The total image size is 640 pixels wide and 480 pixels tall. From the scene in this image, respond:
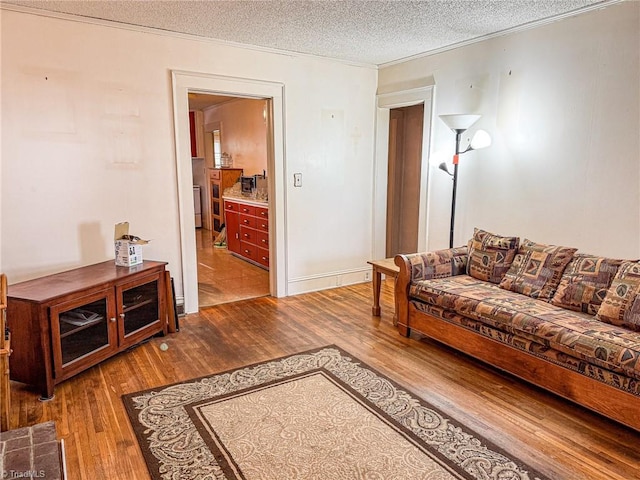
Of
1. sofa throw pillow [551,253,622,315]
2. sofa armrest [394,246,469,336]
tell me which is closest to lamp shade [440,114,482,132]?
sofa armrest [394,246,469,336]

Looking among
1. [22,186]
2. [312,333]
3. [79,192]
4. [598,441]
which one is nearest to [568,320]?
[598,441]

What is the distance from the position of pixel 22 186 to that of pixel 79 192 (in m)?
0.38

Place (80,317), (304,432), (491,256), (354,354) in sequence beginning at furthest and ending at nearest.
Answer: (491,256), (354,354), (80,317), (304,432)

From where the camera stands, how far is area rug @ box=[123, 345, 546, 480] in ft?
6.84

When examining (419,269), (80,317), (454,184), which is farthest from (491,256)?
(80,317)

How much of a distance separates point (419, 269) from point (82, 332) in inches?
97.4

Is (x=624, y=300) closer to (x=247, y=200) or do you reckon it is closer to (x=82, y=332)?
(x=82, y=332)

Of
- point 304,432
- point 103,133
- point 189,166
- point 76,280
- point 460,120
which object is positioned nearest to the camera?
point 304,432

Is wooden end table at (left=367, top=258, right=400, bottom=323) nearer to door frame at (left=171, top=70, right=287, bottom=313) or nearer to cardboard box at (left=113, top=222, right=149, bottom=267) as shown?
door frame at (left=171, top=70, right=287, bottom=313)

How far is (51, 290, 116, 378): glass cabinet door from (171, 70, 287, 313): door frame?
1135mm

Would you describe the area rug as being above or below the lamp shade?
below

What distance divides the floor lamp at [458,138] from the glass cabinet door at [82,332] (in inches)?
117

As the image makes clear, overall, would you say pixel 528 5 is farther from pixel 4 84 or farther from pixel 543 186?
pixel 4 84

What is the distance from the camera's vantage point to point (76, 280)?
10.0 feet
